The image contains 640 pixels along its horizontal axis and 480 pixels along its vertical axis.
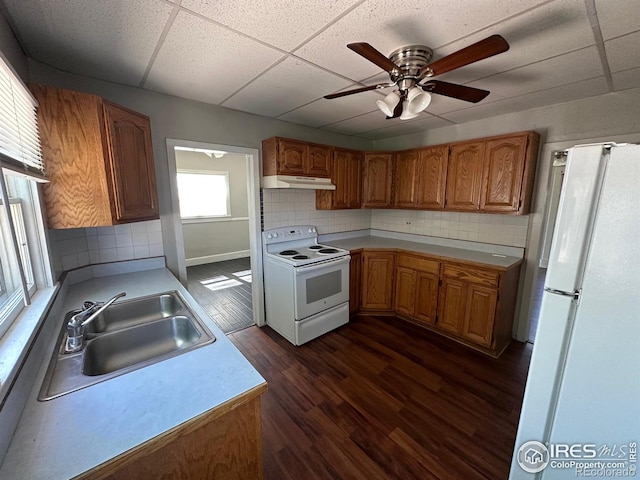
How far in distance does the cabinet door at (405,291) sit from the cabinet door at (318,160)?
4.80 feet

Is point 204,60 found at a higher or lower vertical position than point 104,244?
higher

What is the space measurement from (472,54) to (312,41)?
0.79m

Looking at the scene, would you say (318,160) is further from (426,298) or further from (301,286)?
(426,298)

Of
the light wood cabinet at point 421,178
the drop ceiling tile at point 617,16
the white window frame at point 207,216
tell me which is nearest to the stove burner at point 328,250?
the light wood cabinet at point 421,178

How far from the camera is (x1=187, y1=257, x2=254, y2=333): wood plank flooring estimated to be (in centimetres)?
323

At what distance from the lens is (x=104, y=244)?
6.63 ft

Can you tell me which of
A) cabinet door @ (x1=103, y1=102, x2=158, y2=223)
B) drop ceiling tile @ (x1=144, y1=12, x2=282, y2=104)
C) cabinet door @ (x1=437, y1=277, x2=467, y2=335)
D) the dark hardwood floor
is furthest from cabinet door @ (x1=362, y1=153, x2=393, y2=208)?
cabinet door @ (x1=103, y1=102, x2=158, y2=223)

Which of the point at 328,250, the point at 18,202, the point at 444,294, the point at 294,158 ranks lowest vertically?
the point at 444,294

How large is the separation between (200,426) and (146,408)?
183 mm

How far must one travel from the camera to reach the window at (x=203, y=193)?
5.36 metres

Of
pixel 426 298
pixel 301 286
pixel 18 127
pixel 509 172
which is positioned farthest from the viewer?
pixel 426 298

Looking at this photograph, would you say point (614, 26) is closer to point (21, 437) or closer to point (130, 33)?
point (130, 33)

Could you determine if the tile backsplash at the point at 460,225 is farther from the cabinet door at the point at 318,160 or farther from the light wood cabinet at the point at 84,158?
the light wood cabinet at the point at 84,158

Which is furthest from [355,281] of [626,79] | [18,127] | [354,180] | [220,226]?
[220,226]
